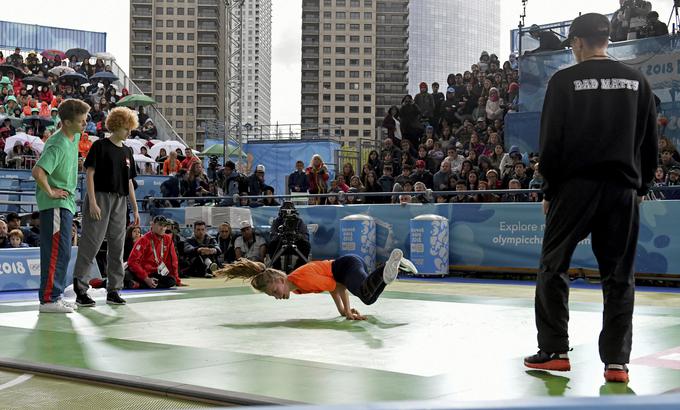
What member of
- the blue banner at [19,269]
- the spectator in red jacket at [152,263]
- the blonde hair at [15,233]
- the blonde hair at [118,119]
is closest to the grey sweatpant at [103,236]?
the blonde hair at [118,119]

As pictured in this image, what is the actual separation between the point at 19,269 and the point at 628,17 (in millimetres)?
13273

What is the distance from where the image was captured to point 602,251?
4.74m

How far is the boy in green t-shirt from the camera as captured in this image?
8.26m

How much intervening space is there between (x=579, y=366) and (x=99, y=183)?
5474mm

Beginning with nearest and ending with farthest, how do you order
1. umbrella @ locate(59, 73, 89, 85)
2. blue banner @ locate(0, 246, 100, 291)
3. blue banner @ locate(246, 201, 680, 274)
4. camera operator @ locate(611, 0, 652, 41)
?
blue banner @ locate(0, 246, 100, 291)
blue banner @ locate(246, 201, 680, 274)
camera operator @ locate(611, 0, 652, 41)
umbrella @ locate(59, 73, 89, 85)

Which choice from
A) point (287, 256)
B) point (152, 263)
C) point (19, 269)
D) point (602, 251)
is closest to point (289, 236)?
point (287, 256)

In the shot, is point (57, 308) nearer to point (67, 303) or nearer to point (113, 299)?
point (67, 303)

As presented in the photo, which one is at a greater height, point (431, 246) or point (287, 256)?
point (431, 246)

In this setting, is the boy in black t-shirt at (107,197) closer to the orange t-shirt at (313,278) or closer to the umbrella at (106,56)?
the orange t-shirt at (313,278)

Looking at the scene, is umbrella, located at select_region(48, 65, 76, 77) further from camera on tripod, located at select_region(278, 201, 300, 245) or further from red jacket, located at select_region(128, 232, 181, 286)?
red jacket, located at select_region(128, 232, 181, 286)

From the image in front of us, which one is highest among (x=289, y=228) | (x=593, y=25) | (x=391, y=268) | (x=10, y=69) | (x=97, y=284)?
(x=10, y=69)

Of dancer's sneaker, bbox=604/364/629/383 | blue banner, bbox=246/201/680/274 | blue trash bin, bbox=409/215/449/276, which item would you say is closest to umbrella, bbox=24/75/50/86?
blue banner, bbox=246/201/680/274

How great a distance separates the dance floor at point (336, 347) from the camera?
441 cm

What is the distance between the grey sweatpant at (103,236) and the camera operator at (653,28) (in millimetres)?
13011
